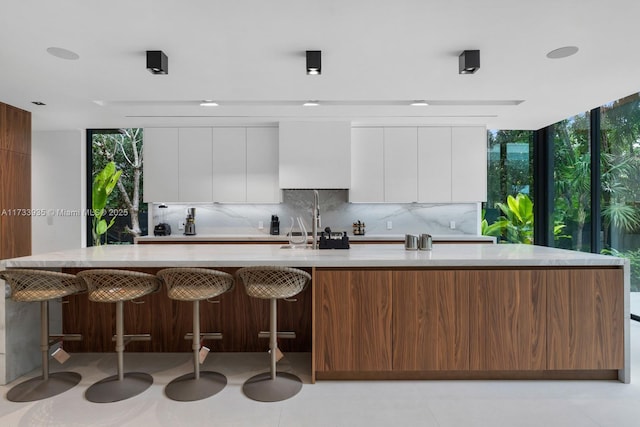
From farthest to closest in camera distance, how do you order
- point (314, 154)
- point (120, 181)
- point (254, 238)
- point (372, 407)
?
1. point (120, 181)
2. point (314, 154)
3. point (254, 238)
4. point (372, 407)

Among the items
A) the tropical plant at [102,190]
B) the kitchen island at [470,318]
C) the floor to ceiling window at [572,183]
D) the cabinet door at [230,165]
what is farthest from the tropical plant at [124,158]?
the floor to ceiling window at [572,183]

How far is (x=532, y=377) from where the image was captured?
2.51 meters

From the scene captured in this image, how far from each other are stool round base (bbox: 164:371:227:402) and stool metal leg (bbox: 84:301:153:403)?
0.64ft

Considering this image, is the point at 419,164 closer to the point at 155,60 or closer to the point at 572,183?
the point at 572,183

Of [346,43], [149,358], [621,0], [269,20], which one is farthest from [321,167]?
[621,0]

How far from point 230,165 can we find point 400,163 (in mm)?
2361

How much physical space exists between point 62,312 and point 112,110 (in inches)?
95.3

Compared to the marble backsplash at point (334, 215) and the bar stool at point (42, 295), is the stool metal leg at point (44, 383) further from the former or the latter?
the marble backsplash at point (334, 215)

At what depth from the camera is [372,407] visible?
217 centimetres

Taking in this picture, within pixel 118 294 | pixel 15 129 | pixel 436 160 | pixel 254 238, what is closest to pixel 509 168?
pixel 436 160

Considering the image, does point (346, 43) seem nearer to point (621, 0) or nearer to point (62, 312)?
point (621, 0)

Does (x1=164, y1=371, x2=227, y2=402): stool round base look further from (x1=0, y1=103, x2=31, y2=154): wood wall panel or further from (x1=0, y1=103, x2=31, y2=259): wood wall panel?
(x1=0, y1=103, x2=31, y2=154): wood wall panel

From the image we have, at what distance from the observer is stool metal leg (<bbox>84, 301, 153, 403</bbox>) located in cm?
227

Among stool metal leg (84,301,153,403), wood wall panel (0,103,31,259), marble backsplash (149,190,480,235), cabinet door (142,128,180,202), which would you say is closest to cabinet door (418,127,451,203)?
marble backsplash (149,190,480,235)
